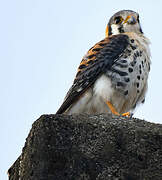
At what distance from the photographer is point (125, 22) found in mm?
6305

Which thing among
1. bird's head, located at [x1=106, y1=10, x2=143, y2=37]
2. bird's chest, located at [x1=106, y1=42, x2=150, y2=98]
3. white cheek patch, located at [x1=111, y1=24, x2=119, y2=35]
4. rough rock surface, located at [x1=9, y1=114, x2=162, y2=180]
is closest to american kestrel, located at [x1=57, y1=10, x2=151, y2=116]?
bird's chest, located at [x1=106, y1=42, x2=150, y2=98]

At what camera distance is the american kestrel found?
518cm

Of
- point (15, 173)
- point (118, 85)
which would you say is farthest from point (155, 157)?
point (118, 85)

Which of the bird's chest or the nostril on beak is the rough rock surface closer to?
the bird's chest

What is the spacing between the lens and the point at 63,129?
A: 255 centimetres

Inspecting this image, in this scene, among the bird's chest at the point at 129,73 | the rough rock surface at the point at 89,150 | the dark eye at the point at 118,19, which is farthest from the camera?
the dark eye at the point at 118,19

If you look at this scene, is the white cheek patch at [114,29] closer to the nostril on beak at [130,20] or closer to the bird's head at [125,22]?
the bird's head at [125,22]

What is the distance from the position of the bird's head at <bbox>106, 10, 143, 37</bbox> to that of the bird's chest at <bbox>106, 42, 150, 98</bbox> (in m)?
0.87

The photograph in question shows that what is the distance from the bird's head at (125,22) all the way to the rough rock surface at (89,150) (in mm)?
3751

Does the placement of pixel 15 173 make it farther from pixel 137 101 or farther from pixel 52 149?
pixel 137 101

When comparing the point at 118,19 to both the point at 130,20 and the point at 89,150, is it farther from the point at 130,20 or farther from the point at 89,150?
the point at 89,150

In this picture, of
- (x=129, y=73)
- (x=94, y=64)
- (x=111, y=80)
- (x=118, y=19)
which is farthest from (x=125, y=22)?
(x=111, y=80)

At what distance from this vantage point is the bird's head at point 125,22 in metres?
6.27

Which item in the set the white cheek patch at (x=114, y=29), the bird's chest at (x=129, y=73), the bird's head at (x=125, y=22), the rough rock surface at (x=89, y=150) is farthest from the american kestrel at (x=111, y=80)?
the rough rock surface at (x=89, y=150)
